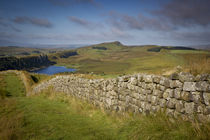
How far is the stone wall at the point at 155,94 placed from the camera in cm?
368

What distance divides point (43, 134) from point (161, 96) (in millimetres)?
4442

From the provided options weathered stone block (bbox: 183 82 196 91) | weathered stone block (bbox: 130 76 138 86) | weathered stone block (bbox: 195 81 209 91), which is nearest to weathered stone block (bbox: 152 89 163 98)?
weathered stone block (bbox: 183 82 196 91)

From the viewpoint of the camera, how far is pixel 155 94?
5.05 m

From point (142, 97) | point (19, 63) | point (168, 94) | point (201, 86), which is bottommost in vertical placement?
point (19, 63)

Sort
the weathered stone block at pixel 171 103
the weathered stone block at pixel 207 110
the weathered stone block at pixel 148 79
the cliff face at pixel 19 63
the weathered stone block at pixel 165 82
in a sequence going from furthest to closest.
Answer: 1. the cliff face at pixel 19 63
2. the weathered stone block at pixel 148 79
3. the weathered stone block at pixel 165 82
4. the weathered stone block at pixel 171 103
5. the weathered stone block at pixel 207 110

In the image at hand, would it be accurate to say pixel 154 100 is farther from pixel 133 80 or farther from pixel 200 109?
pixel 200 109

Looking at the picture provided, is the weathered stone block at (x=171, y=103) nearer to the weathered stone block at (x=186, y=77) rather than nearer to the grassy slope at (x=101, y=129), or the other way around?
the grassy slope at (x=101, y=129)

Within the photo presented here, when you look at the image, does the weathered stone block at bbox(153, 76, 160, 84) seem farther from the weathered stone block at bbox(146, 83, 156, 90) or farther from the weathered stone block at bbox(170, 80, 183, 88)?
the weathered stone block at bbox(170, 80, 183, 88)

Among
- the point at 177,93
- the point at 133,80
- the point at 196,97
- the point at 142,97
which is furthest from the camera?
the point at 133,80

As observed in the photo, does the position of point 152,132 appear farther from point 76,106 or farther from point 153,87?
point 76,106

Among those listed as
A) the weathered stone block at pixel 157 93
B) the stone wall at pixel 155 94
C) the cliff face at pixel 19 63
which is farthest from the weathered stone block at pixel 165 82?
the cliff face at pixel 19 63

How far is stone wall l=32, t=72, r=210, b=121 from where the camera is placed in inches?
145

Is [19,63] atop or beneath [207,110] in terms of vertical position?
beneath

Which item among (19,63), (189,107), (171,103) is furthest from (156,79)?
(19,63)
